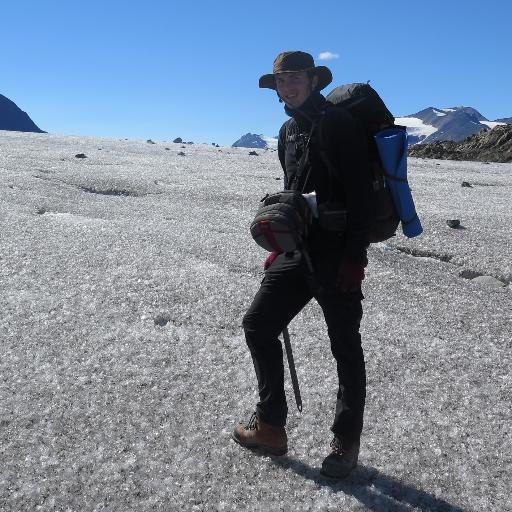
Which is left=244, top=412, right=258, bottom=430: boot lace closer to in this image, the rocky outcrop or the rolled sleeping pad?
the rolled sleeping pad

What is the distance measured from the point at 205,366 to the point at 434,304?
2360 mm

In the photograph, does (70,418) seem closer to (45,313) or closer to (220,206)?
(45,313)

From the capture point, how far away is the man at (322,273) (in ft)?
7.97

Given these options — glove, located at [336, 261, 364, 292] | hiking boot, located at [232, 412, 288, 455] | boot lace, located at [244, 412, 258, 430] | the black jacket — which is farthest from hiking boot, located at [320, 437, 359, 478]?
the black jacket

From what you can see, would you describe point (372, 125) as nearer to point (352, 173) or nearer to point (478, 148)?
point (352, 173)

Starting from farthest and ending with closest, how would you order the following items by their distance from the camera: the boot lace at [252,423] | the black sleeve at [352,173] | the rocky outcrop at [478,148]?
the rocky outcrop at [478,148], the boot lace at [252,423], the black sleeve at [352,173]

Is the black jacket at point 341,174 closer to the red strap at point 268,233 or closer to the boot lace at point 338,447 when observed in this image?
the red strap at point 268,233

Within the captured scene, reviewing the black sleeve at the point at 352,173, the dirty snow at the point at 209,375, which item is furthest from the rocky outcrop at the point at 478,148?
the black sleeve at the point at 352,173

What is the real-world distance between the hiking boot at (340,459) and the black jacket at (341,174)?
0.97 meters

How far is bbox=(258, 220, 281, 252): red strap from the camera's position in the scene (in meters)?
2.51

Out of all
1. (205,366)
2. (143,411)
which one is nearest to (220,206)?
(205,366)

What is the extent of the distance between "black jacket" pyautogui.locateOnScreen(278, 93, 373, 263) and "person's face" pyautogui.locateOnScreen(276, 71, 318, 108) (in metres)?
0.04

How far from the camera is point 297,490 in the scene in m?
2.49

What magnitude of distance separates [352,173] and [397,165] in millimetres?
241
